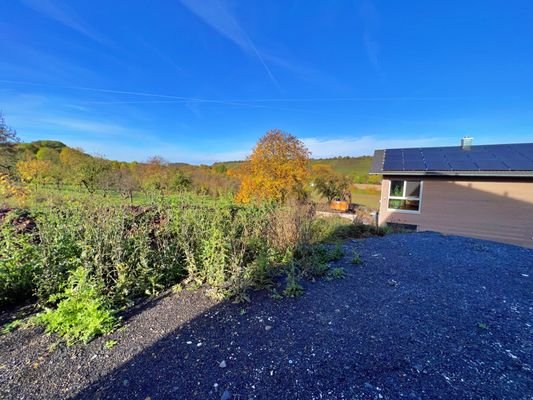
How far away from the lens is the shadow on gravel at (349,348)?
5.15 feet

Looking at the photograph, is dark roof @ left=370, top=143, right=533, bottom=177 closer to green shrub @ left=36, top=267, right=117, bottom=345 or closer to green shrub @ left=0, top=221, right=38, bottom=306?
green shrub @ left=36, top=267, right=117, bottom=345

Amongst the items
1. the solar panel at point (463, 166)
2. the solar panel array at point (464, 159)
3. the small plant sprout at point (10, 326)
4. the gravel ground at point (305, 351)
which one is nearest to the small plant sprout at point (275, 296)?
the gravel ground at point (305, 351)

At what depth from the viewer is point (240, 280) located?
9.08 feet

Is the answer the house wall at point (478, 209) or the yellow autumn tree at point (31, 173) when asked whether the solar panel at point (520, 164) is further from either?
the yellow autumn tree at point (31, 173)

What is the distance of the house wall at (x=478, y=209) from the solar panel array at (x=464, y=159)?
17.6 inches

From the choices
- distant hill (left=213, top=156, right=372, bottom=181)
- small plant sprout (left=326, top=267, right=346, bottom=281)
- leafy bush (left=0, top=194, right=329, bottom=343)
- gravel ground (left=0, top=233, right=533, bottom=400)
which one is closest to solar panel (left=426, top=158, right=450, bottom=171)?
gravel ground (left=0, top=233, right=533, bottom=400)

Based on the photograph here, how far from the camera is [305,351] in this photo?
189 cm

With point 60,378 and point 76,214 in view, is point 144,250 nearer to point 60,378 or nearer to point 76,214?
point 76,214

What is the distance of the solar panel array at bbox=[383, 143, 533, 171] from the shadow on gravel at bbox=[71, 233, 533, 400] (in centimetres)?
660

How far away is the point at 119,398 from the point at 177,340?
0.56 meters

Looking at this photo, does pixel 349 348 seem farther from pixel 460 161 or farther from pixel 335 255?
pixel 460 161

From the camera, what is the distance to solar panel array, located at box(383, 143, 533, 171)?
8164 millimetres

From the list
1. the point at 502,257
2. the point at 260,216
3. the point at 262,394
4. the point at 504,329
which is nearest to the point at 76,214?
the point at 260,216

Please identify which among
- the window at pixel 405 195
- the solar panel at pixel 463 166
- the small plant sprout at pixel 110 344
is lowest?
the small plant sprout at pixel 110 344
